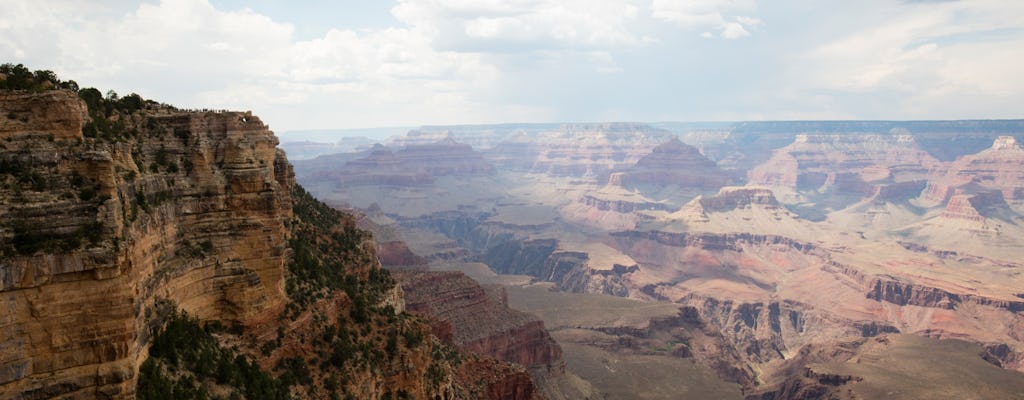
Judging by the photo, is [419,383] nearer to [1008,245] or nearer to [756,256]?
[756,256]

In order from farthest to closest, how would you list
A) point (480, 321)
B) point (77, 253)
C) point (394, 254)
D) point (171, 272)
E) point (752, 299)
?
1. point (752, 299)
2. point (394, 254)
3. point (480, 321)
4. point (171, 272)
5. point (77, 253)

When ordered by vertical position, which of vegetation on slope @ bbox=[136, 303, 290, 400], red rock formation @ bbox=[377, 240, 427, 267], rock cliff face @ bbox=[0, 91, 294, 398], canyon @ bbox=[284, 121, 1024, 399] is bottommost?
canyon @ bbox=[284, 121, 1024, 399]

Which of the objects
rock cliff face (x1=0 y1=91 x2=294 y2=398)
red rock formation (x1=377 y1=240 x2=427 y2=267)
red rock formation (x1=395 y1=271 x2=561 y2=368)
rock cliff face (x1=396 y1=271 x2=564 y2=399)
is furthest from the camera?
red rock formation (x1=377 y1=240 x2=427 y2=267)

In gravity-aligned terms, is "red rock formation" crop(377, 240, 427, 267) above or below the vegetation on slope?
below

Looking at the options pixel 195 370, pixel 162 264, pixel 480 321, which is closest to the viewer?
pixel 162 264

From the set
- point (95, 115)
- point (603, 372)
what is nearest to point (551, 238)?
point (603, 372)

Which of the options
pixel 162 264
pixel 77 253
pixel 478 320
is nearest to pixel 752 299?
pixel 478 320

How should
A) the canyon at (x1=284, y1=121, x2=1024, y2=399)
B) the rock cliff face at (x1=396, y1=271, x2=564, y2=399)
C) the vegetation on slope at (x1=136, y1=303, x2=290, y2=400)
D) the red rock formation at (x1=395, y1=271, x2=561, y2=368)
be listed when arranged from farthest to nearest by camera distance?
the canyon at (x1=284, y1=121, x2=1024, y2=399), the red rock formation at (x1=395, y1=271, x2=561, y2=368), the rock cliff face at (x1=396, y1=271, x2=564, y2=399), the vegetation on slope at (x1=136, y1=303, x2=290, y2=400)

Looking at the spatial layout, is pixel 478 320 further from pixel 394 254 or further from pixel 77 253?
pixel 77 253

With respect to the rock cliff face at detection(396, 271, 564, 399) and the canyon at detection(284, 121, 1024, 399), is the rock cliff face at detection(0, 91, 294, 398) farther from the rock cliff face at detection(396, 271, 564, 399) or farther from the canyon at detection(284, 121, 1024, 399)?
the canyon at detection(284, 121, 1024, 399)

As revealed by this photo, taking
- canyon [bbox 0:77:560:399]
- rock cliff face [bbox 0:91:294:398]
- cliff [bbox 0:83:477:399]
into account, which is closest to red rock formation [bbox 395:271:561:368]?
canyon [bbox 0:77:560:399]

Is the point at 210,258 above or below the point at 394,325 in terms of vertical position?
above

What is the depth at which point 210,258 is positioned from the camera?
2227cm

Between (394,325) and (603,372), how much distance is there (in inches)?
2183
